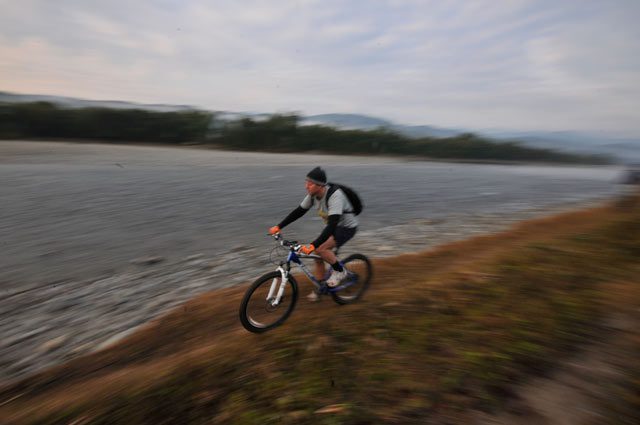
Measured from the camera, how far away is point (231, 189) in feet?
63.2

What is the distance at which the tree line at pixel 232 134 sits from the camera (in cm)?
3484

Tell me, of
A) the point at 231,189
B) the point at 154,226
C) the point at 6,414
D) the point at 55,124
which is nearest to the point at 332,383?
the point at 6,414

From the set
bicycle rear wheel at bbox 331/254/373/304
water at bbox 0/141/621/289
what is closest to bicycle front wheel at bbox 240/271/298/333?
bicycle rear wheel at bbox 331/254/373/304

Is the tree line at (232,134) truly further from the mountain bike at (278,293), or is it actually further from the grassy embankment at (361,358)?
the mountain bike at (278,293)

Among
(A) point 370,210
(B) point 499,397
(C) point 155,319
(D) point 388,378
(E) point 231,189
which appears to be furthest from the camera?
(E) point 231,189

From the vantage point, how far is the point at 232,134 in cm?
4769

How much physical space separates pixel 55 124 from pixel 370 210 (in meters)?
35.1

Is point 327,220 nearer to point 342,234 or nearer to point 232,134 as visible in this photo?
point 342,234

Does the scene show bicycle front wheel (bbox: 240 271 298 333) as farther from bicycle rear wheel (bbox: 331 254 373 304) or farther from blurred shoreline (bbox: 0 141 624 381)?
blurred shoreline (bbox: 0 141 624 381)

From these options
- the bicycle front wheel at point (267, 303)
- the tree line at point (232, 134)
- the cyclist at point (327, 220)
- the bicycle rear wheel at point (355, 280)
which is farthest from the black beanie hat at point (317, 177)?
the tree line at point (232, 134)

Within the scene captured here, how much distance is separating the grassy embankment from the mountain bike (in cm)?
21

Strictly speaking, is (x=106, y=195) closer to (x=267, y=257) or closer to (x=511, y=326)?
(x=267, y=257)

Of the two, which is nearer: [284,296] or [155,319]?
[284,296]

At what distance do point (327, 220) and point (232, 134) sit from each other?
1779 inches
